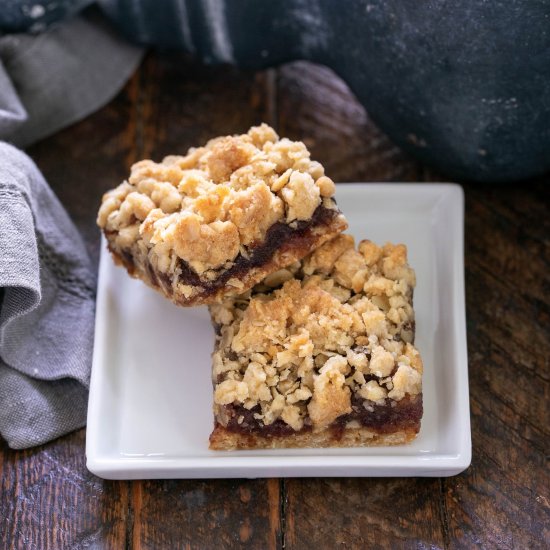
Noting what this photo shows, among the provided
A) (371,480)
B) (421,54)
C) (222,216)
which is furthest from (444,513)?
(421,54)

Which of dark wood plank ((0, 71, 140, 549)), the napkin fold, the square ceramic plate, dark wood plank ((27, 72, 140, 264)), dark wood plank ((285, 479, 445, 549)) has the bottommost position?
dark wood plank ((285, 479, 445, 549))

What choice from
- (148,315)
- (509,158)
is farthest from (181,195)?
(509,158)

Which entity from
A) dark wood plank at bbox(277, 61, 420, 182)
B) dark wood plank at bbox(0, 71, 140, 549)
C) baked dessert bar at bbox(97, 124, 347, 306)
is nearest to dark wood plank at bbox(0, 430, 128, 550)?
dark wood plank at bbox(0, 71, 140, 549)

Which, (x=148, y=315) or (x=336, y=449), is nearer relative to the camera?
(x=336, y=449)

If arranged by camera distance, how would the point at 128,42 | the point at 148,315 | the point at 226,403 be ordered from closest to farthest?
1. the point at 226,403
2. the point at 148,315
3. the point at 128,42

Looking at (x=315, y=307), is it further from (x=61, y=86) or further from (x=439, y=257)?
(x=61, y=86)

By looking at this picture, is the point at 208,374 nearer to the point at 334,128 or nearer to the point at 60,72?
the point at 334,128

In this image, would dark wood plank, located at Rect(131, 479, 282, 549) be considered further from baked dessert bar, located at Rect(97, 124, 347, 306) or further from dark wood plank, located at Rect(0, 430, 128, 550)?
baked dessert bar, located at Rect(97, 124, 347, 306)
